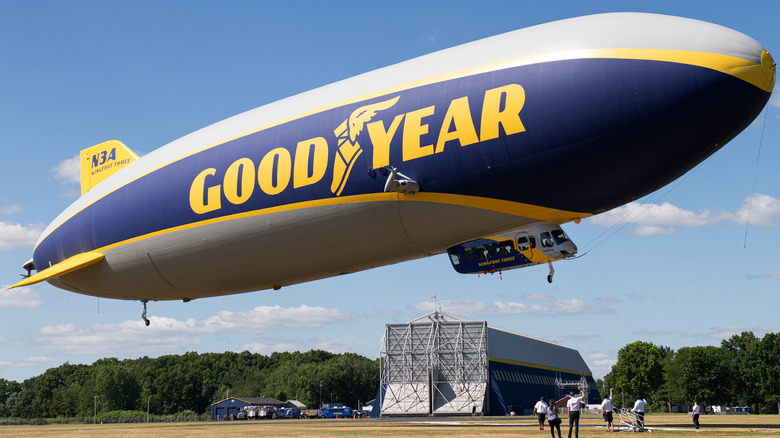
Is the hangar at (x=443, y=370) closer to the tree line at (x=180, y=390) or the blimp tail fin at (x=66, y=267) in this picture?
the blimp tail fin at (x=66, y=267)

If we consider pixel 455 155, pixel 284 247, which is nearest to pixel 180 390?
pixel 284 247

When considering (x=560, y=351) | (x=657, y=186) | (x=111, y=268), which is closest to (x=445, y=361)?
(x=560, y=351)

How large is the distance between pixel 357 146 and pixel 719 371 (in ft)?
387

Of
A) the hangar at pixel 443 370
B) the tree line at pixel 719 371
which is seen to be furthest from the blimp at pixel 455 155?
the tree line at pixel 719 371


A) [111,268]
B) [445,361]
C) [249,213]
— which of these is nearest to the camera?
[249,213]

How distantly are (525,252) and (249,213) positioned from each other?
9194 millimetres

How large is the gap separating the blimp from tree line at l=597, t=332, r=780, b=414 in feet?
335

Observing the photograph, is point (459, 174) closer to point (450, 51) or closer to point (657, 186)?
point (450, 51)

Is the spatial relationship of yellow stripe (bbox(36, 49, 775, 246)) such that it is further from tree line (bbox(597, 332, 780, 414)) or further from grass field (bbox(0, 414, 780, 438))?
tree line (bbox(597, 332, 780, 414))

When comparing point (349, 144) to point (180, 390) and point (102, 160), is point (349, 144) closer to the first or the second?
point (102, 160)

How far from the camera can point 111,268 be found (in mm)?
28281

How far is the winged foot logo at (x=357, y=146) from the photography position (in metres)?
19.0

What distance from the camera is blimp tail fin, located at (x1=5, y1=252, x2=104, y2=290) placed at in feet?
93.4

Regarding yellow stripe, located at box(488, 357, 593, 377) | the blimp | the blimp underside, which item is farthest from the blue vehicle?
the blimp
